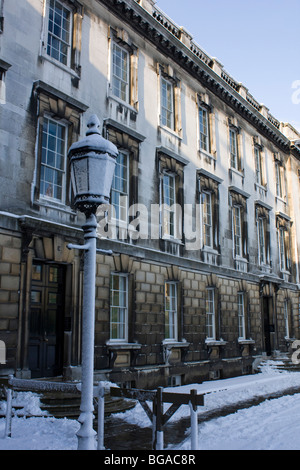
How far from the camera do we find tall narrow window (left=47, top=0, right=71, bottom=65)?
13.7 m

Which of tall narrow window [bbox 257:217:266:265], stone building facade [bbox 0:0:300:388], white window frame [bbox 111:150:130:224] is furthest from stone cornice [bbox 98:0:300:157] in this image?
tall narrow window [bbox 257:217:266:265]

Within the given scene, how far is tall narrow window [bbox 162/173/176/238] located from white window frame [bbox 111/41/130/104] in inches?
140

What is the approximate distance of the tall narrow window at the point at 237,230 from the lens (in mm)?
A: 22955

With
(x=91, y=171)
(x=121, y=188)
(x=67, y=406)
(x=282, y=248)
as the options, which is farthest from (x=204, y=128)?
(x=91, y=171)

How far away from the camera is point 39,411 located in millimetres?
9266

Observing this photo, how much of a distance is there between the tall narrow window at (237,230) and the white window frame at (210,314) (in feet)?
11.0

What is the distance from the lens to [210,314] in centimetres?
2012

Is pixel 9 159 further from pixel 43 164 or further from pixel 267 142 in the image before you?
pixel 267 142

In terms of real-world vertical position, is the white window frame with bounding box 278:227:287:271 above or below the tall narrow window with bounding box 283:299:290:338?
above

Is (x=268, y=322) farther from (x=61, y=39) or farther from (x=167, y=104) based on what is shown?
(x=61, y=39)

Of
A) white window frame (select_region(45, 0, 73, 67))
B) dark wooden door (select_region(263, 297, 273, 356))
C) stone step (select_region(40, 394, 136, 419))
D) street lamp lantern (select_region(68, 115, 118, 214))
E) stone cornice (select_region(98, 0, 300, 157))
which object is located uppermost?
stone cornice (select_region(98, 0, 300, 157))

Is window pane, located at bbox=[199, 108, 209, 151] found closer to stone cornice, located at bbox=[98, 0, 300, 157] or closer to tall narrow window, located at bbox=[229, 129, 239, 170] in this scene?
stone cornice, located at bbox=[98, 0, 300, 157]

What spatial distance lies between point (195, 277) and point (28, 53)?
34.7 feet
